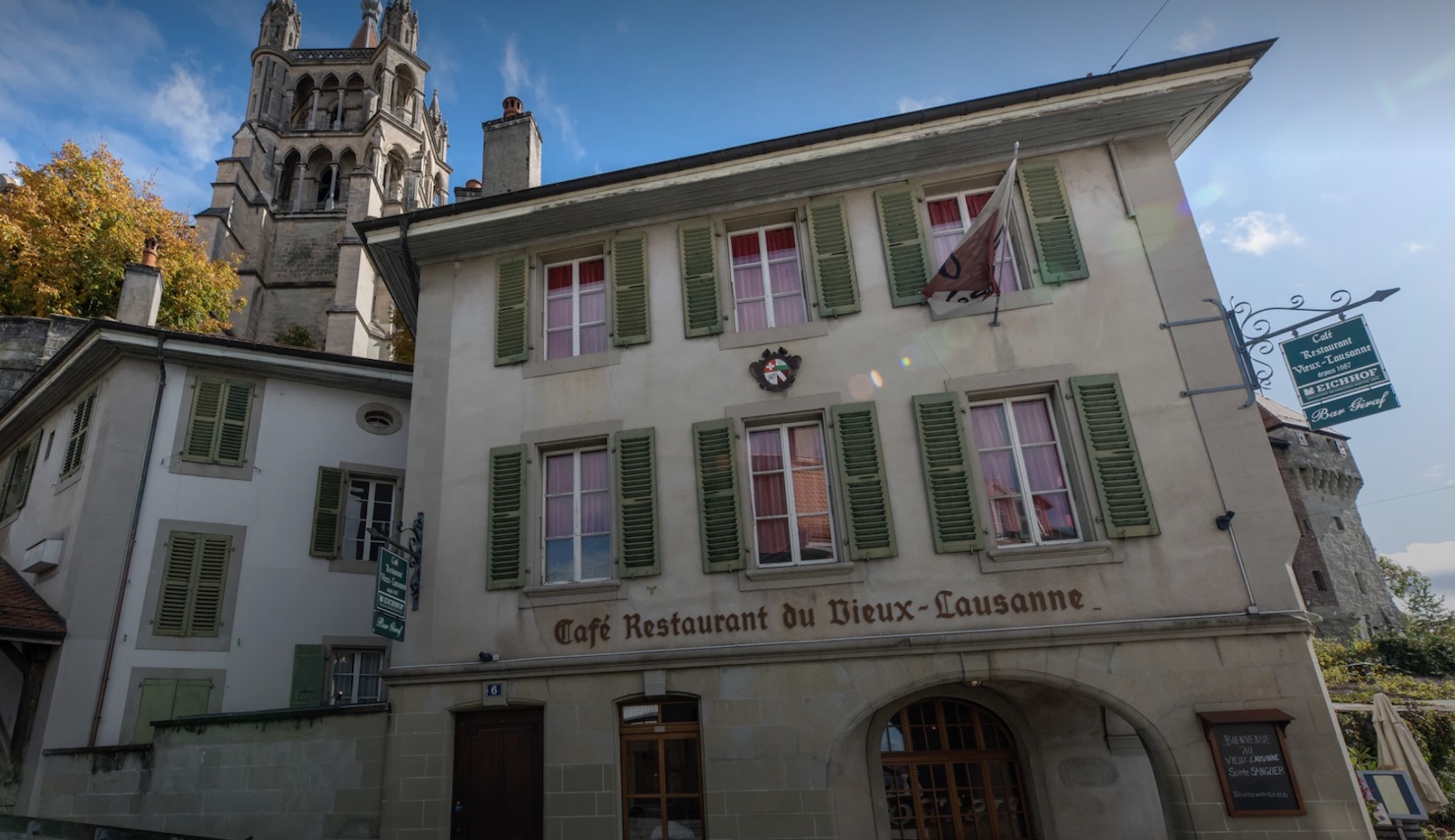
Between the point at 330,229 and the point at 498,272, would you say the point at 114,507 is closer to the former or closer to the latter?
the point at 498,272

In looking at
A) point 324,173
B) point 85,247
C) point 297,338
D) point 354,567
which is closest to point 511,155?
point 354,567

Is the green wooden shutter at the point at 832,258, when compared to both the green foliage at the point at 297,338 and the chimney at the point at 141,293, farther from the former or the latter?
the green foliage at the point at 297,338

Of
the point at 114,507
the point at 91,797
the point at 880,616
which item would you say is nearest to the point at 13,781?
the point at 91,797

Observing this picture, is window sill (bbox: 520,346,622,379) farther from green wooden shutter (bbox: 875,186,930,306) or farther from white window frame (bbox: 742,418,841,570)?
green wooden shutter (bbox: 875,186,930,306)

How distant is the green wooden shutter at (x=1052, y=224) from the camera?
10008 mm

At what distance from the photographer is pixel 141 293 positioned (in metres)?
16.0

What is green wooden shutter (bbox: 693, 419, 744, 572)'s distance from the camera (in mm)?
9594

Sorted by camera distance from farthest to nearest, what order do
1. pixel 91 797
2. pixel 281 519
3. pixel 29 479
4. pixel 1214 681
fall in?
pixel 29 479 → pixel 281 519 → pixel 91 797 → pixel 1214 681

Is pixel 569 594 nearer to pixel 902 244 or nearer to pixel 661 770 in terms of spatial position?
pixel 661 770

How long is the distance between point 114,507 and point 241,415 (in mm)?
2100

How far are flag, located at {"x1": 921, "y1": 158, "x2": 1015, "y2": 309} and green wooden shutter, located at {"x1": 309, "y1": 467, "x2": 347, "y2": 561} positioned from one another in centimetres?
959

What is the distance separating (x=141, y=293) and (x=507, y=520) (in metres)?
10.5

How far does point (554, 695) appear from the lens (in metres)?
9.50

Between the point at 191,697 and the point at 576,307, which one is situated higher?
the point at 576,307
